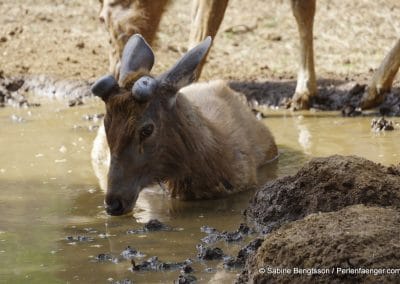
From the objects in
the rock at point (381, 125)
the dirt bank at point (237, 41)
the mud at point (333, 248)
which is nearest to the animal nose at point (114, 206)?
the mud at point (333, 248)

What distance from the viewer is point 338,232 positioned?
441cm

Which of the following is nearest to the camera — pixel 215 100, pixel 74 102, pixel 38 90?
pixel 215 100

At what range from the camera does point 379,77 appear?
33.9ft

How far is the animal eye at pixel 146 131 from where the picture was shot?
21.8ft

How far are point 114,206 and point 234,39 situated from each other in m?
7.36

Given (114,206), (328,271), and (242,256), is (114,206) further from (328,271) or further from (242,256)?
(328,271)

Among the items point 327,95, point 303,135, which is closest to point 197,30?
point 303,135

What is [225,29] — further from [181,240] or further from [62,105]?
[181,240]

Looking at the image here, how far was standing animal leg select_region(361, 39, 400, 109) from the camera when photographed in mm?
10273

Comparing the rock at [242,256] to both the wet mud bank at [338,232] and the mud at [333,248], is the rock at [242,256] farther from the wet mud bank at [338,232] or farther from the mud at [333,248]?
the mud at [333,248]

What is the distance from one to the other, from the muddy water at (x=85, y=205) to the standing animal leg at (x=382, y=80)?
15.6 inches

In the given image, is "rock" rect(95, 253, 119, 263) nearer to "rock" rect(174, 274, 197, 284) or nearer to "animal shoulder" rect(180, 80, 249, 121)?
"rock" rect(174, 274, 197, 284)

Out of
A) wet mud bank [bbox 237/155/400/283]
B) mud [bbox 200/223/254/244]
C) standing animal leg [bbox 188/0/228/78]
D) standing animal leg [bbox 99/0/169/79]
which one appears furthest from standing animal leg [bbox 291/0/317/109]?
mud [bbox 200/223/254/244]

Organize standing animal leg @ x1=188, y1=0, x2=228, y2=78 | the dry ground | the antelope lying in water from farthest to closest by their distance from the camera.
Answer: the dry ground, standing animal leg @ x1=188, y1=0, x2=228, y2=78, the antelope lying in water
